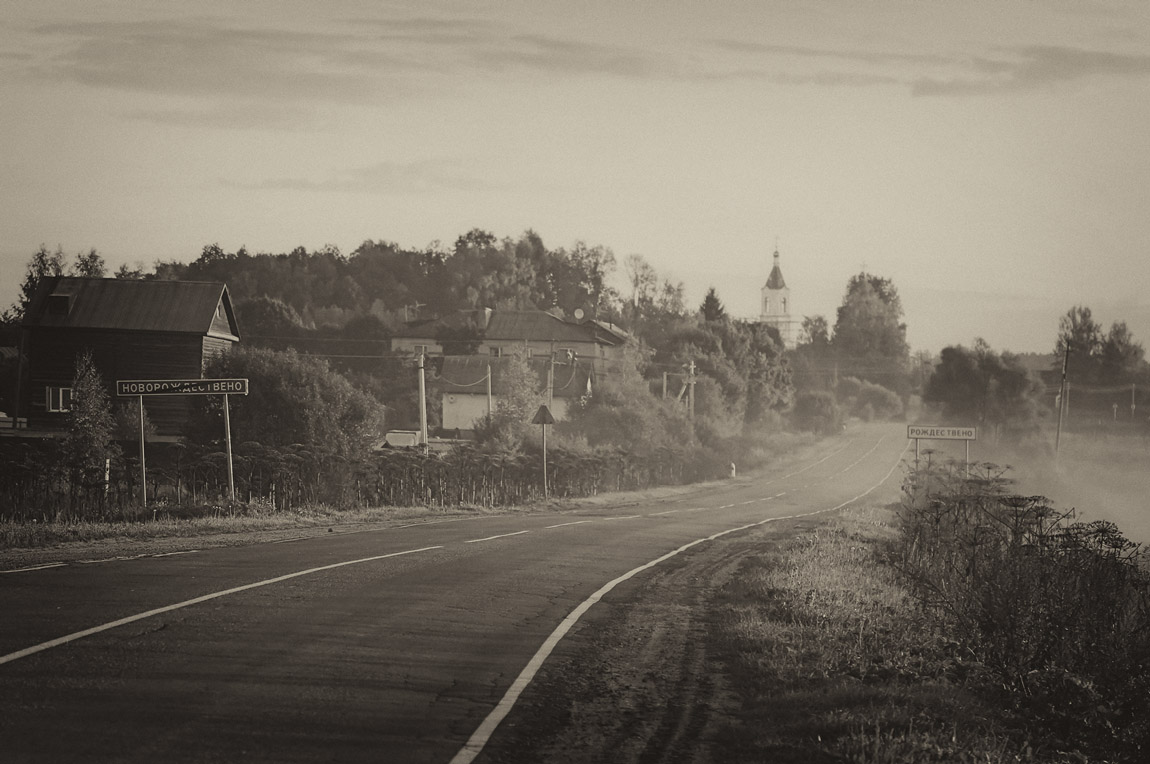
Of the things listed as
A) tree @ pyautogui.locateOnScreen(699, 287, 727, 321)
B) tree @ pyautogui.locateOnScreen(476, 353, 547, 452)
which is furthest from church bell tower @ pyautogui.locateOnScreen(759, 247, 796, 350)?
tree @ pyautogui.locateOnScreen(476, 353, 547, 452)

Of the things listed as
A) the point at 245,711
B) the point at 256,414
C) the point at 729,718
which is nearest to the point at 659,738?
the point at 729,718

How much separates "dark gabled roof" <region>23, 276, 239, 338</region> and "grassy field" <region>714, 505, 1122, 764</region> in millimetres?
43712

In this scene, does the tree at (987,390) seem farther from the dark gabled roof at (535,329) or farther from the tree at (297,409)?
the tree at (297,409)

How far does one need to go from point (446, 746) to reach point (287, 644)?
326 cm

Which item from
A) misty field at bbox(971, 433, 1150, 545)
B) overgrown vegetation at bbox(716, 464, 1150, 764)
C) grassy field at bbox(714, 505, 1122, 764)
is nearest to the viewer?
grassy field at bbox(714, 505, 1122, 764)

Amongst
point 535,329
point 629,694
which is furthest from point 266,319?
point 629,694

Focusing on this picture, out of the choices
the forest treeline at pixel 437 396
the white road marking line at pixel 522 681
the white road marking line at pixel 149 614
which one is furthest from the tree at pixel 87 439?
the white road marking line at pixel 522 681

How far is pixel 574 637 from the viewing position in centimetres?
1101

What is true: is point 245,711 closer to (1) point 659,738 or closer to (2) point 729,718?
(1) point 659,738

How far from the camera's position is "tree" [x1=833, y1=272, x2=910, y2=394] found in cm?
14738

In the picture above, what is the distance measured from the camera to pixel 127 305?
175ft

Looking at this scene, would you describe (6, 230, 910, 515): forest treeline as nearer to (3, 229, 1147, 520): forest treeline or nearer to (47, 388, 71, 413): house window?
(3, 229, 1147, 520): forest treeline

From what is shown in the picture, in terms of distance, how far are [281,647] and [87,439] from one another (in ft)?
60.3

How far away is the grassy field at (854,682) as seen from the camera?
7.38 meters
